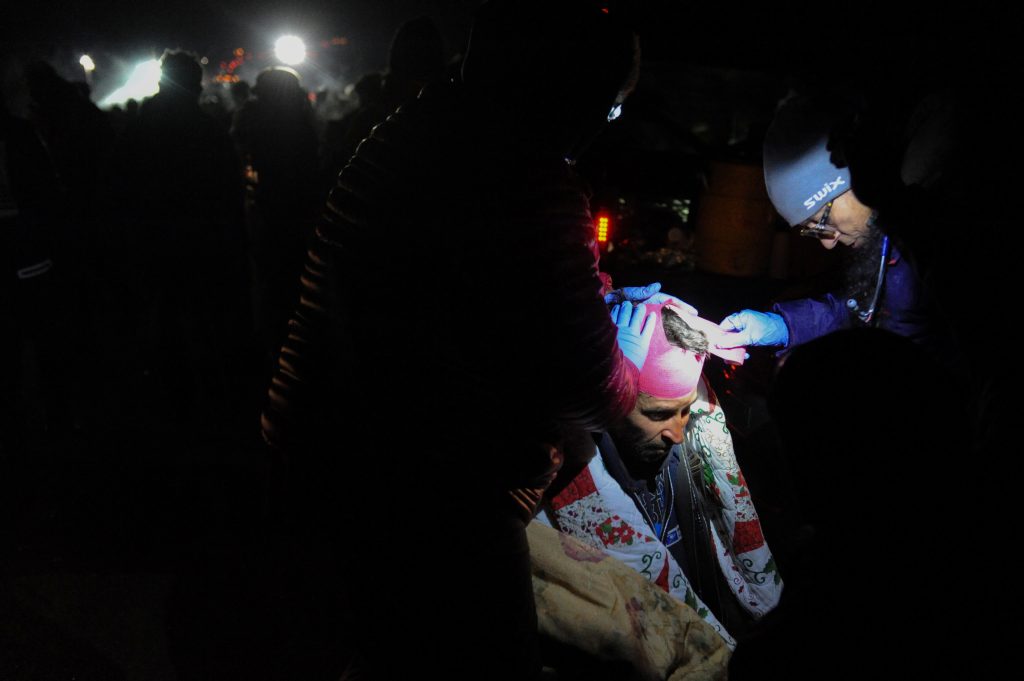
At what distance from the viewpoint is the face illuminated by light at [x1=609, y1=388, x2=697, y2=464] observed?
2455 millimetres

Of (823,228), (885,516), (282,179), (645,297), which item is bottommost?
(885,516)

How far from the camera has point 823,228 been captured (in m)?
2.52

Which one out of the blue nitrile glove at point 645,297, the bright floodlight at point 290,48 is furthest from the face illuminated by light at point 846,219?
the bright floodlight at point 290,48

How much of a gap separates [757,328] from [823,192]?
686 mm

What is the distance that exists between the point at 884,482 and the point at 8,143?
19.3ft

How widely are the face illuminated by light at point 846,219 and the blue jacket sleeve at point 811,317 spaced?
0.37 metres

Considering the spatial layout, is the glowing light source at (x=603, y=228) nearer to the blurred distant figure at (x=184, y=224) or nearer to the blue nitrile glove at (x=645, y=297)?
the blurred distant figure at (x=184, y=224)

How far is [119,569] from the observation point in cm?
346

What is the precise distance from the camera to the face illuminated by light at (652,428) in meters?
2.46

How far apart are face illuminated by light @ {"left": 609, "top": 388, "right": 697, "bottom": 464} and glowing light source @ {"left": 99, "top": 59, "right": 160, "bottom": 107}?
43.7 ft

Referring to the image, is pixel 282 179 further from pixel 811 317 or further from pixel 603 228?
Answer: pixel 811 317

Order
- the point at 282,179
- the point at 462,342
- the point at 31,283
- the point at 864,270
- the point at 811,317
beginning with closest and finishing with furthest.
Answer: the point at 462,342
the point at 864,270
the point at 811,317
the point at 31,283
the point at 282,179

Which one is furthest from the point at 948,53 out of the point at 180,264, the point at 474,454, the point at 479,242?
the point at 180,264

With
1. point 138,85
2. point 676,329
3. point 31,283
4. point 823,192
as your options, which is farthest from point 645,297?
point 138,85
